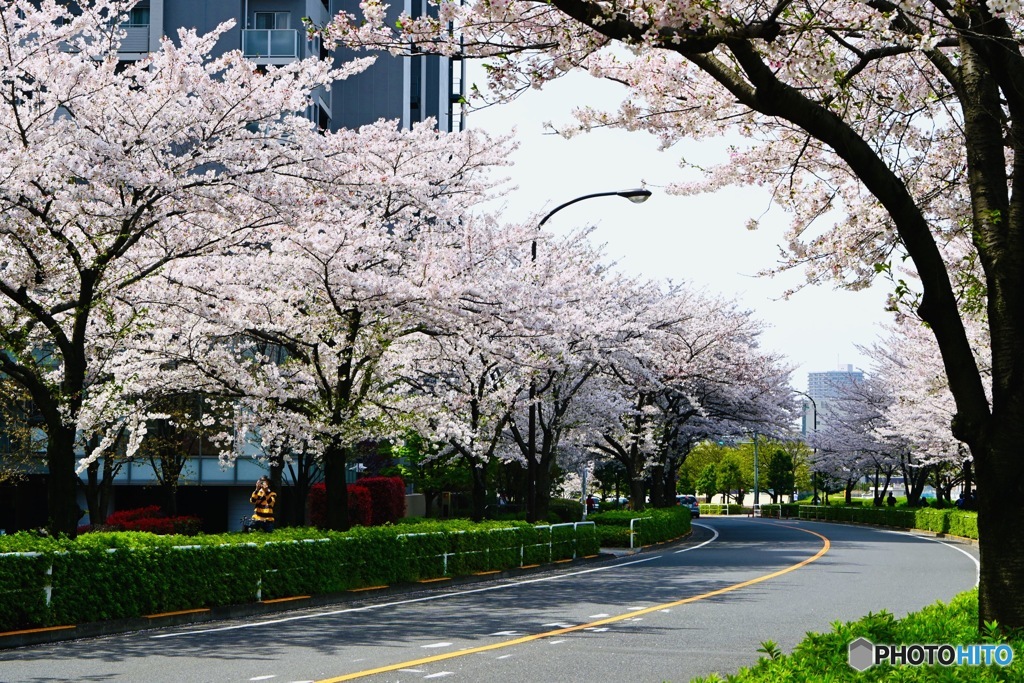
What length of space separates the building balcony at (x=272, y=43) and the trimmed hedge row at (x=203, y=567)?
2545 centimetres

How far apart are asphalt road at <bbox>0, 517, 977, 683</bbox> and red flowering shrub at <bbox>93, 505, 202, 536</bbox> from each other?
12.3 m

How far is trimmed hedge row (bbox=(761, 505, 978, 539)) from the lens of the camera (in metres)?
41.0

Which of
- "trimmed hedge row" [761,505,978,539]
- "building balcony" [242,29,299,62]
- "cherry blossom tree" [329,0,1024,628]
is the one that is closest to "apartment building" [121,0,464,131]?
"building balcony" [242,29,299,62]

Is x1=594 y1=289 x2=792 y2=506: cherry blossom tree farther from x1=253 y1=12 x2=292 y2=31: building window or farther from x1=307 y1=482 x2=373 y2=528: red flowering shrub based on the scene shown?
x1=253 y1=12 x2=292 y2=31: building window

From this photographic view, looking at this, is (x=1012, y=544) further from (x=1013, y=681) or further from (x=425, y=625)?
(x=425, y=625)

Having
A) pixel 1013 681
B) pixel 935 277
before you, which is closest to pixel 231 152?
pixel 935 277

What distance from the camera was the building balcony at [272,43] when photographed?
41.7 meters

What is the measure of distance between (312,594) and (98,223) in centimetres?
663

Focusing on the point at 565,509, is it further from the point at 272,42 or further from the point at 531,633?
the point at 531,633

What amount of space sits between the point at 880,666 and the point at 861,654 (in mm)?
418

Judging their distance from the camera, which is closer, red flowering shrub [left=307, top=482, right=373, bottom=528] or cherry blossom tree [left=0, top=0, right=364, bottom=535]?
cherry blossom tree [left=0, top=0, right=364, bottom=535]

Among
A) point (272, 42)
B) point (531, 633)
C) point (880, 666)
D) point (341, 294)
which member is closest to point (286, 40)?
point (272, 42)

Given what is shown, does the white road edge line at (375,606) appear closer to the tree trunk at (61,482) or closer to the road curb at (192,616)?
the road curb at (192,616)

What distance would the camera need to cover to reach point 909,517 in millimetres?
51156
